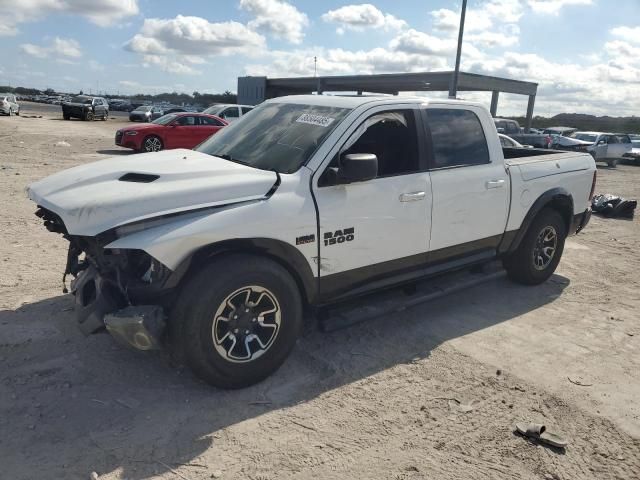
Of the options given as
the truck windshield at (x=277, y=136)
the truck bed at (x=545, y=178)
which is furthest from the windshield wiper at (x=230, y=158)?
the truck bed at (x=545, y=178)

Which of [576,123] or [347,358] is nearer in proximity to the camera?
[347,358]

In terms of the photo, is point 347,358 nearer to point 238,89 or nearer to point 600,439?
point 600,439

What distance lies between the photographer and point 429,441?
3145 millimetres

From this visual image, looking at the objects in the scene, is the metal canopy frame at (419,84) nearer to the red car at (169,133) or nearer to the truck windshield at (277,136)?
the red car at (169,133)

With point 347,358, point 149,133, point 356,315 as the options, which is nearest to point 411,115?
point 356,315

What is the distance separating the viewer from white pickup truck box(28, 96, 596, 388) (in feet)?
10.5

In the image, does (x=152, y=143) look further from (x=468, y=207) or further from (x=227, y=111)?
(x=468, y=207)

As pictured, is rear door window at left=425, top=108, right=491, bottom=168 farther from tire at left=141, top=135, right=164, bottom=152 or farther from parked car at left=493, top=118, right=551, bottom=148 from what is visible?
parked car at left=493, top=118, right=551, bottom=148

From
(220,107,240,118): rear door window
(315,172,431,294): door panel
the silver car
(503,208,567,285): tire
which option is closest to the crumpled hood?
(315,172,431,294): door panel

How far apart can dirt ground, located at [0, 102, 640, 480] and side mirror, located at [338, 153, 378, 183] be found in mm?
1435

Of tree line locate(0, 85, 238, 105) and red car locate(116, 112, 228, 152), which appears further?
tree line locate(0, 85, 238, 105)

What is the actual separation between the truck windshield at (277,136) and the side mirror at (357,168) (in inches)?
11.9

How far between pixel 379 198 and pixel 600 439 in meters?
2.15

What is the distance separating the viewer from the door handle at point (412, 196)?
4.15 meters
